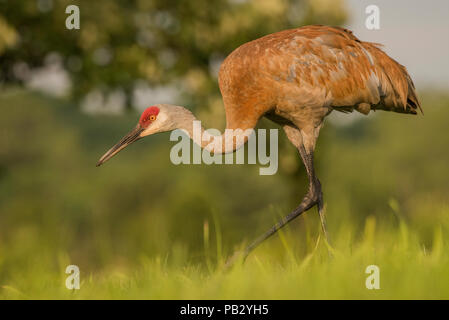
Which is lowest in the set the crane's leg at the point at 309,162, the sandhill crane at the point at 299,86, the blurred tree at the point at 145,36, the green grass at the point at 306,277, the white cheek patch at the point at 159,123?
the green grass at the point at 306,277

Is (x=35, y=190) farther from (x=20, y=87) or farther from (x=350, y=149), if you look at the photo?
(x=350, y=149)

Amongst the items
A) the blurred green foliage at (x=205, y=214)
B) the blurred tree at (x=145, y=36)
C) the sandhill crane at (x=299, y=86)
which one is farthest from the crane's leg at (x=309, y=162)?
the blurred tree at (x=145, y=36)

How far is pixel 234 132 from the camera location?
548 cm

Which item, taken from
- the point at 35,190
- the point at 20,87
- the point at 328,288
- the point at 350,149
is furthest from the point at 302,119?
the point at 350,149

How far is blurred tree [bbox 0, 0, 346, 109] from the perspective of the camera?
378 inches

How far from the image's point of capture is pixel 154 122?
5.45 meters

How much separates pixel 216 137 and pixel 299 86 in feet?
2.97

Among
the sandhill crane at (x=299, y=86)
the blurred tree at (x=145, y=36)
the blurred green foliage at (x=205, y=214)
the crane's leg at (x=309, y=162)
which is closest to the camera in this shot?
the blurred green foliage at (x=205, y=214)

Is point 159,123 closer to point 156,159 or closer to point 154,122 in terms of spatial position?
point 154,122

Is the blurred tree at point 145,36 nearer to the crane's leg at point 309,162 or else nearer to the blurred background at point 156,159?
the blurred background at point 156,159

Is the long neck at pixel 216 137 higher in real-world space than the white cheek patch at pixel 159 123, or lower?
lower

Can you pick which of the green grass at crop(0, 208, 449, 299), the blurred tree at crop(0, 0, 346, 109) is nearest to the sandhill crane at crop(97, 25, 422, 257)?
the green grass at crop(0, 208, 449, 299)

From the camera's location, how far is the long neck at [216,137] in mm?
5465

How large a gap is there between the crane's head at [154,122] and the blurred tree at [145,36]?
14.2 ft
